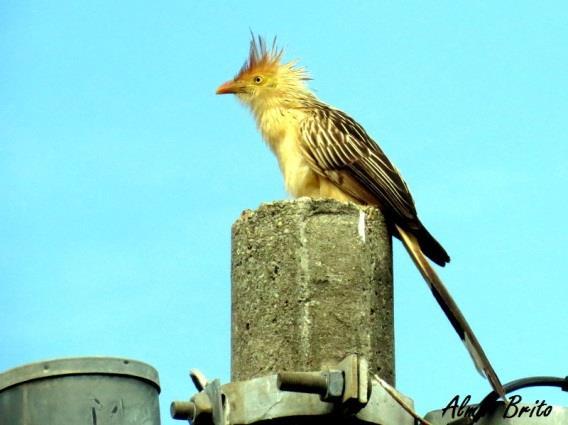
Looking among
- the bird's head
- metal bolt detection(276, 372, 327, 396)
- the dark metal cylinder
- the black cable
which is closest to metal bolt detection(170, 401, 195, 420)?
metal bolt detection(276, 372, 327, 396)

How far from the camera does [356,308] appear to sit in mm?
5422

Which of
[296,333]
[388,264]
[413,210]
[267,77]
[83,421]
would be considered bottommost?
[83,421]

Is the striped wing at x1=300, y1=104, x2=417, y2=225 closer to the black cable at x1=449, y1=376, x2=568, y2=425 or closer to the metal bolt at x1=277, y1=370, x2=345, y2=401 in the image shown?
the black cable at x1=449, y1=376, x2=568, y2=425

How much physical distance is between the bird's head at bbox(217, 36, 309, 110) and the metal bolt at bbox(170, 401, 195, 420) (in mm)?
5239

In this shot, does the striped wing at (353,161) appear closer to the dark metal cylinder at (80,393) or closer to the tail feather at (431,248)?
the tail feather at (431,248)

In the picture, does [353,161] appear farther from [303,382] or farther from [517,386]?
[303,382]

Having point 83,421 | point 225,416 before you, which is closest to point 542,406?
point 225,416

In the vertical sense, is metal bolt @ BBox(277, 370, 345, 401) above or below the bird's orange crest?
below

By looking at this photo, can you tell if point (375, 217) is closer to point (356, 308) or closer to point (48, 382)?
point (356, 308)

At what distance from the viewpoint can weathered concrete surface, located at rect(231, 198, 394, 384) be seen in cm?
533

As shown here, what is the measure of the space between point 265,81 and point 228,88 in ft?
1.24

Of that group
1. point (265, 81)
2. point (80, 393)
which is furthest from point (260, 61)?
point (80, 393)

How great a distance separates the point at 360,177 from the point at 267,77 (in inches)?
81.7

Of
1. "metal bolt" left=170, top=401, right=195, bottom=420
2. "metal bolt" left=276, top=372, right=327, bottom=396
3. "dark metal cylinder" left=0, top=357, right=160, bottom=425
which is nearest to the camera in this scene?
"dark metal cylinder" left=0, top=357, right=160, bottom=425
